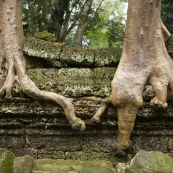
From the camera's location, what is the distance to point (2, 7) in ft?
10.5

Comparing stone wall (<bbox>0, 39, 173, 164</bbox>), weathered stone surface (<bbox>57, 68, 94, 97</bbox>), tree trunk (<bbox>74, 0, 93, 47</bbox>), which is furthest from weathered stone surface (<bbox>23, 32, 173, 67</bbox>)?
tree trunk (<bbox>74, 0, 93, 47</bbox>)

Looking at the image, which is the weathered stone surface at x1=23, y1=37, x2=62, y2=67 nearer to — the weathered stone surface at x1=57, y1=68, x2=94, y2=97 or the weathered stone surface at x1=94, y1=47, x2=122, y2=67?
the weathered stone surface at x1=57, y1=68, x2=94, y2=97

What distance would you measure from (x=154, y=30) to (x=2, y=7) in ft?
6.08

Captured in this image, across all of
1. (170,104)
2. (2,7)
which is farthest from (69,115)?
(2,7)

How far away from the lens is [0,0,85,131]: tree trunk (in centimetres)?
272

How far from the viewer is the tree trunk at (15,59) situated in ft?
8.93

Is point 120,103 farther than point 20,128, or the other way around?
point 20,128

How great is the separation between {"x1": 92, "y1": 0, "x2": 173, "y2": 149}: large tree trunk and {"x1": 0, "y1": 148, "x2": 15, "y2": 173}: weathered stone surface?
0.96 metres

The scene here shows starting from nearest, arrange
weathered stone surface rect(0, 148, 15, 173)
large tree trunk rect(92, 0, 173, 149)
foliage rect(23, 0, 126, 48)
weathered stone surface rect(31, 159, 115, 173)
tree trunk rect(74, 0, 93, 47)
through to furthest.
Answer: weathered stone surface rect(0, 148, 15, 173), weathered stone surface rect(31, 159, 115, 173), large tree trunk rect(92, 0, 173, 149), foliage rect(23, 0, 126, 48), tree trunk rect(74, 0, 93, 47)

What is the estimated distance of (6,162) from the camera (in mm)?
2105

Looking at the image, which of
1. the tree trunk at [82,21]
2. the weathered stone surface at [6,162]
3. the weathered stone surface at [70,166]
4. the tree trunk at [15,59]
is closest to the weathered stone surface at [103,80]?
the tree trunk at [15,59]

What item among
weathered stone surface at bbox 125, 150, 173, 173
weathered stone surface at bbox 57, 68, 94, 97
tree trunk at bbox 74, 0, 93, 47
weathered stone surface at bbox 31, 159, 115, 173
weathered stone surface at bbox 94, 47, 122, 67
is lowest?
weathered stone surface at bbox 31, 159, 115, 173

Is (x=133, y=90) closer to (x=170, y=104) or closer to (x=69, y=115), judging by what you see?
(x=170, y=104)

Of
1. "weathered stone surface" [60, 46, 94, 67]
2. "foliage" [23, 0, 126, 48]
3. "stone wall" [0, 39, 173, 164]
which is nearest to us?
"stone wall" [0, 39, 173, 164]
